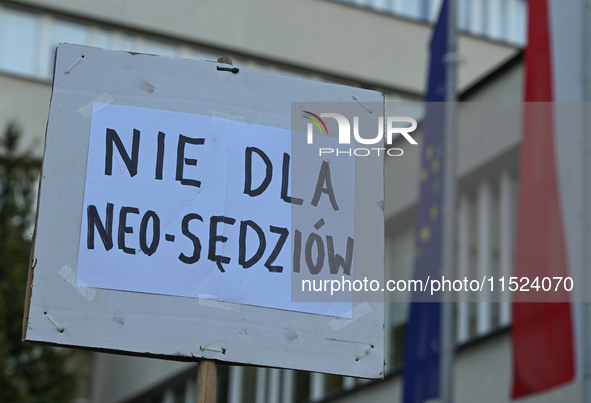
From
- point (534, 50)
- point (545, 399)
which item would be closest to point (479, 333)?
point (545, 399)

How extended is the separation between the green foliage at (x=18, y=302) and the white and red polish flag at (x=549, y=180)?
8183 millimetres

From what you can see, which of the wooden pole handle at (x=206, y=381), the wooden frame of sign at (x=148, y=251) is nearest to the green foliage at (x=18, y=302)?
the wooden frame of sign at (x=148, y=251)

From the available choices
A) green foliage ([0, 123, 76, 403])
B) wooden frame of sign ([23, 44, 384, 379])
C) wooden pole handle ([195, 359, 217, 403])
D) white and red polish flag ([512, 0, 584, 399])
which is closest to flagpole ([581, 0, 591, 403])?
white and red polish flag ([512, 0, 584, 399])

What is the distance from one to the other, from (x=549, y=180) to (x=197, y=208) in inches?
191

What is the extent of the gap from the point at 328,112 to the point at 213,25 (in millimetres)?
16334

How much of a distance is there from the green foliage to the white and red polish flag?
8.18 meters

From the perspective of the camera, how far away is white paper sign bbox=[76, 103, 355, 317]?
295 cm

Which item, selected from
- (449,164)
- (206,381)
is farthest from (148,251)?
(449,164)

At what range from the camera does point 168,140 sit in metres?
3.11

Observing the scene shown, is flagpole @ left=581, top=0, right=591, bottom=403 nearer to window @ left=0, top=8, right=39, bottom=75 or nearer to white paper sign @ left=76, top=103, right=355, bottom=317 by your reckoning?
white paper sign @ left=76, top=103, right=355, bottom=317

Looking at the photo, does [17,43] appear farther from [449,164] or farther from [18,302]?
[449,164]

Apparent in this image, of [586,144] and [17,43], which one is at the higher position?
[17,43]

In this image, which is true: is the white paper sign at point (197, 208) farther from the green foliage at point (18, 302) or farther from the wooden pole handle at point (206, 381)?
the green foliage at point (18, 302)

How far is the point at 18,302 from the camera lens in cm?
1411
